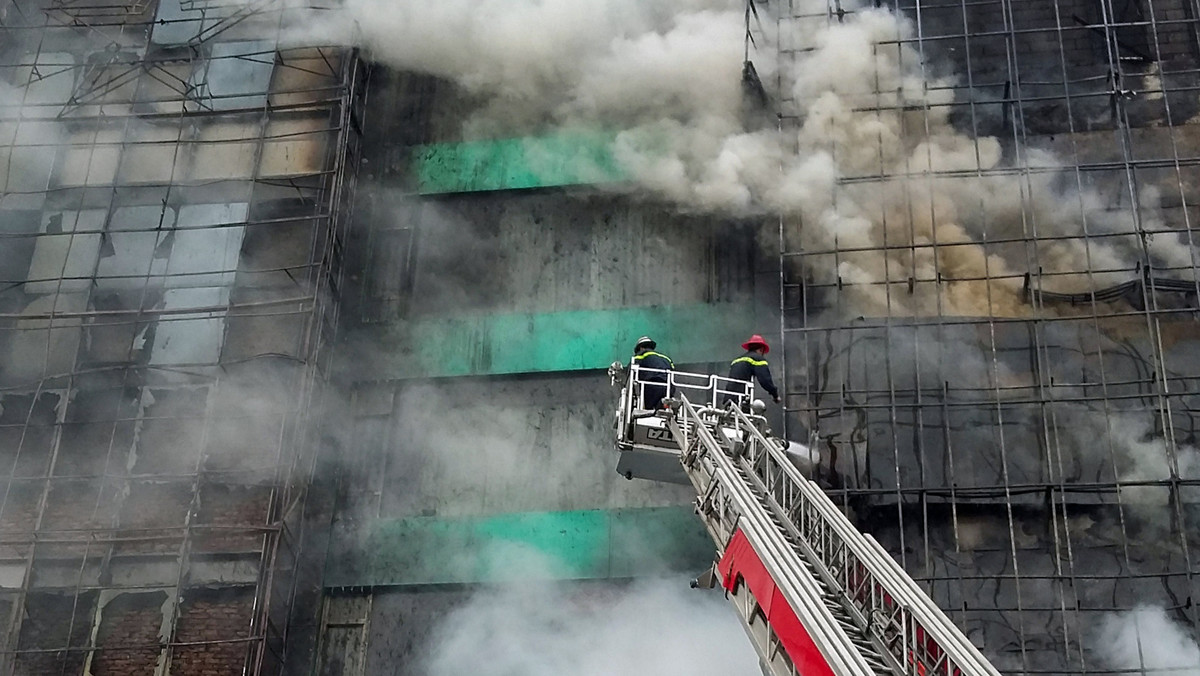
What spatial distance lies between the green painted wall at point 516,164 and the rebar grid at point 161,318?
1159 mm

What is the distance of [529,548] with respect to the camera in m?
14.0

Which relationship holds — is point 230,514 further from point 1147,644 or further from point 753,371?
point 1147,644

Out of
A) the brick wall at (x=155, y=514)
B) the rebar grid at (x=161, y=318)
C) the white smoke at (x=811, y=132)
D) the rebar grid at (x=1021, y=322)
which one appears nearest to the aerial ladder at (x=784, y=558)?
the rebar grid at (x=1021, y=322)

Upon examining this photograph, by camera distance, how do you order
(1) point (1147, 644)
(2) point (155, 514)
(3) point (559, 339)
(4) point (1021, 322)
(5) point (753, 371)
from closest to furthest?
(5) point (753, 371), (1) point (1147, 644), (4) point (1021, 322), (2) point (155, 514), (3) point (559, 339)

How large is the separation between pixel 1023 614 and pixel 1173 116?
250 inches

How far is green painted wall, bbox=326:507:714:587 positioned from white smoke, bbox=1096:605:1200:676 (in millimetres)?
4155

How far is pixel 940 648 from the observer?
6457 millimetres

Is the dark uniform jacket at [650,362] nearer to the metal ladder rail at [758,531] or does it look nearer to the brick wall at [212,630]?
the metal ladder rail at [758,531]

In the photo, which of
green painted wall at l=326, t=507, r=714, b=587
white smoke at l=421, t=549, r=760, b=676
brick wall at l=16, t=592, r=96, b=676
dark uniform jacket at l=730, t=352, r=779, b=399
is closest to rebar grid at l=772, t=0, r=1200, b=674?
green painted wall at l=326, t=507, r=714, b=587

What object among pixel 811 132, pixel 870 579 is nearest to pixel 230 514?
pixel 811 132

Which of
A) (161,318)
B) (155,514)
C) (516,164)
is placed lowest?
(155,514)

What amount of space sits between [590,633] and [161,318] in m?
6.84

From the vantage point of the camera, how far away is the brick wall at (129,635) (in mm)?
13852

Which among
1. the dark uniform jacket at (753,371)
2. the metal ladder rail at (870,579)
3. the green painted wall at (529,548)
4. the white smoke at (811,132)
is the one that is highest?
the white smoke at (811,132)
